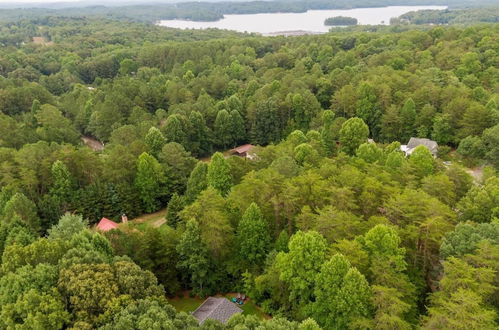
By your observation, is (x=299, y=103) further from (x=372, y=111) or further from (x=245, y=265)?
(x=245, y=265)

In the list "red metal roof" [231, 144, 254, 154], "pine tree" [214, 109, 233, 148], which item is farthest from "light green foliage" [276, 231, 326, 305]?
"pine tree" [214, 109, 233, 148]

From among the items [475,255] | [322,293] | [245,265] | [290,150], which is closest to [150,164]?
[290,150]

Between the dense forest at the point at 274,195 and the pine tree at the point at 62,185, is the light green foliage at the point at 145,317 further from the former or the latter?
the pine tree at the point at 62,185

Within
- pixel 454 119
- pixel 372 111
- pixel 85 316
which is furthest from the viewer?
pixel 372 111

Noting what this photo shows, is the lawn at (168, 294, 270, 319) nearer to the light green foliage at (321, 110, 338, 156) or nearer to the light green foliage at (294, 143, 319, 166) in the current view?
the light green foliage at (294, 143, 319, 166)

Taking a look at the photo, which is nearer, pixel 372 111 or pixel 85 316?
pixel 85 316

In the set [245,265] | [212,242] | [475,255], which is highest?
[475,255]
